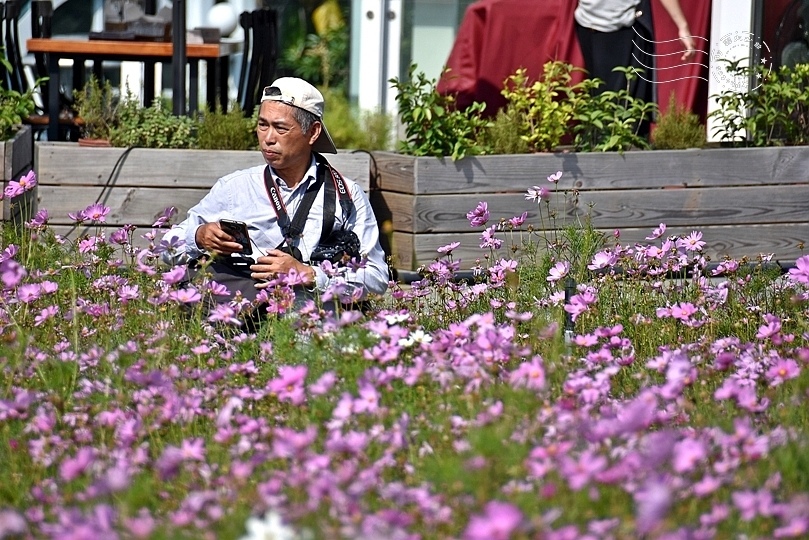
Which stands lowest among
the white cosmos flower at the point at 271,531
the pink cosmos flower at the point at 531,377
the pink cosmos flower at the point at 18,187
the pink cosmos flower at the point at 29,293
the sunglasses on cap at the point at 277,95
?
the pink cosmos flower at the point at 29,293

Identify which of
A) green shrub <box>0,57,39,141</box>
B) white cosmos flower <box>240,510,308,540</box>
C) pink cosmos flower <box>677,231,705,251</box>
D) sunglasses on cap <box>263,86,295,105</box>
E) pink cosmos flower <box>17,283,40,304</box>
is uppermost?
sunglasses on cap <box>263,86,295,105</box>

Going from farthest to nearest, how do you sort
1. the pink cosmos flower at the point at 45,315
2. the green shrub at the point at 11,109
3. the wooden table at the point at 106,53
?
the wooden table at the point at 106,53, the green shrub at the point at 11,109, the pink cosmos flower at the point at 45,315

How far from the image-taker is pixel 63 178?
5.77 meters


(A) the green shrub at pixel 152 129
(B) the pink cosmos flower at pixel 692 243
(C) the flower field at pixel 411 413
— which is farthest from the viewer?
(A) the green shrub at pixel 152 129

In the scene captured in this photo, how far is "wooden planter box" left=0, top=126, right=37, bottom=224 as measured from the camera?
5523mm

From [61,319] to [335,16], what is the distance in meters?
8.57

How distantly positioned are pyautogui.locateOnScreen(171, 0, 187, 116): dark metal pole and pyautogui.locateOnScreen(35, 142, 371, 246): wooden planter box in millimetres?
548

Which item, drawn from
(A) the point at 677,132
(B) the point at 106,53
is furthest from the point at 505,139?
(B) the point at 106,53

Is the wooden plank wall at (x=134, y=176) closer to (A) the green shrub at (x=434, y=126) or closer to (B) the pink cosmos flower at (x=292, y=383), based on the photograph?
(A) the green shrub at (x=434, y=126)

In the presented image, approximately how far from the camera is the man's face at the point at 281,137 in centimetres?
439

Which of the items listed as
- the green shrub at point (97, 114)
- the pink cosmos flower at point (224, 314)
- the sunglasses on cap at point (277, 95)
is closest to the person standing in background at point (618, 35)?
the green shrub at point (97, 114)

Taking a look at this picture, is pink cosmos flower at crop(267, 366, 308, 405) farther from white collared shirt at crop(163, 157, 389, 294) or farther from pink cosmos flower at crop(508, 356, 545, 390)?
white collared shirt at crop(163, 157, 389, 294)

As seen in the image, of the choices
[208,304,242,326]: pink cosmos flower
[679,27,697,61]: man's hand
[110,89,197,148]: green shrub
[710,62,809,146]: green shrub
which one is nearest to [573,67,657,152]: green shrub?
[710,62,809,146]: green shrub

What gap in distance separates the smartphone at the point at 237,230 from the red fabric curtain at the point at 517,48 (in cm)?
337
